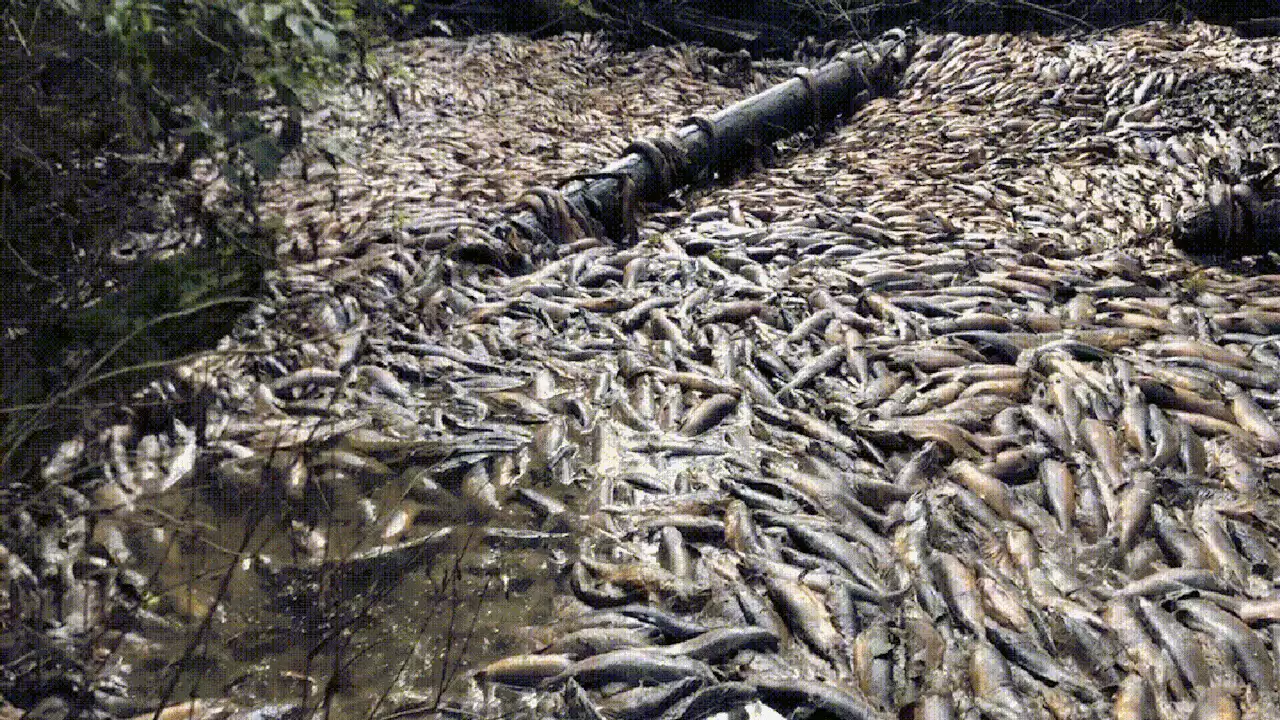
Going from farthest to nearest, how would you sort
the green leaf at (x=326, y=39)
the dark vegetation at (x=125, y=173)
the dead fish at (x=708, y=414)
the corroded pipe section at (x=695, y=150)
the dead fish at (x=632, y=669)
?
the corroded pipe section at (x=695, y=150) → the dead fish at (x=708, y=414) → the green leaf at (x=326, y=39) → the dark vegetation at (x=125, y=173) → the dead fish at (x=632, y=669)

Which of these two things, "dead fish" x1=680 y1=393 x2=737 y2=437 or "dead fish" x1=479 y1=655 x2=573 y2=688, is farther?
"dead fish" x1=680 y1=393 x2=737 y2=437

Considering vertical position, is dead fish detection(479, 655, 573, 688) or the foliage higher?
the foliage

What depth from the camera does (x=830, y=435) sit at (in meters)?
4.45

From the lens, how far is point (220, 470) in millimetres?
4223

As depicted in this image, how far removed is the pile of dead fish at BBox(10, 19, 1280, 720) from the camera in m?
3.21

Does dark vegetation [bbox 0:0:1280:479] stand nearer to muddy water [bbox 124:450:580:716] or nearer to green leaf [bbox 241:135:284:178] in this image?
green leaf [bbox 241:135:284:178]

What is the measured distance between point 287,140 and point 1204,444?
4.40 m

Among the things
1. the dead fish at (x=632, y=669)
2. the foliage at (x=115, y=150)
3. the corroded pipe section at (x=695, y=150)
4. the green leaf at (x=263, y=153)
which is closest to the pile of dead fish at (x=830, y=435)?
the dead fish at (x=632, y=669)

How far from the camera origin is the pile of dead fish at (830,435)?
321 cm

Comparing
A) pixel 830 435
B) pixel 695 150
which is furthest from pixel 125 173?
pixel 695 150

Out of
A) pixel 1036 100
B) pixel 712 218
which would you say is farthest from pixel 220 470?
pixel 1036 100

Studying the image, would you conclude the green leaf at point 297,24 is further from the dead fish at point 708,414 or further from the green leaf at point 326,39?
the dead fish at point 708,414

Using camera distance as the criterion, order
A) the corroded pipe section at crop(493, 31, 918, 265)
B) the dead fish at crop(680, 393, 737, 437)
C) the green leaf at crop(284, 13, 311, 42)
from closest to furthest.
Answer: the green leaf at crop(284, 13, 311, 42)
the dead fish at crop(680, 393, 737, 437)
the corroded pipe section at crop(493, 31, 918, 265)

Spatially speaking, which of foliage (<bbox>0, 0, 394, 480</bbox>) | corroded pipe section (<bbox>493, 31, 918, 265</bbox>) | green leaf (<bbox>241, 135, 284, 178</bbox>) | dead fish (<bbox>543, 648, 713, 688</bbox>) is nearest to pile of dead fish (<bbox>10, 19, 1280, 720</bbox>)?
dead fish (<bbox>543, 648, 713, 688</bbox>)
